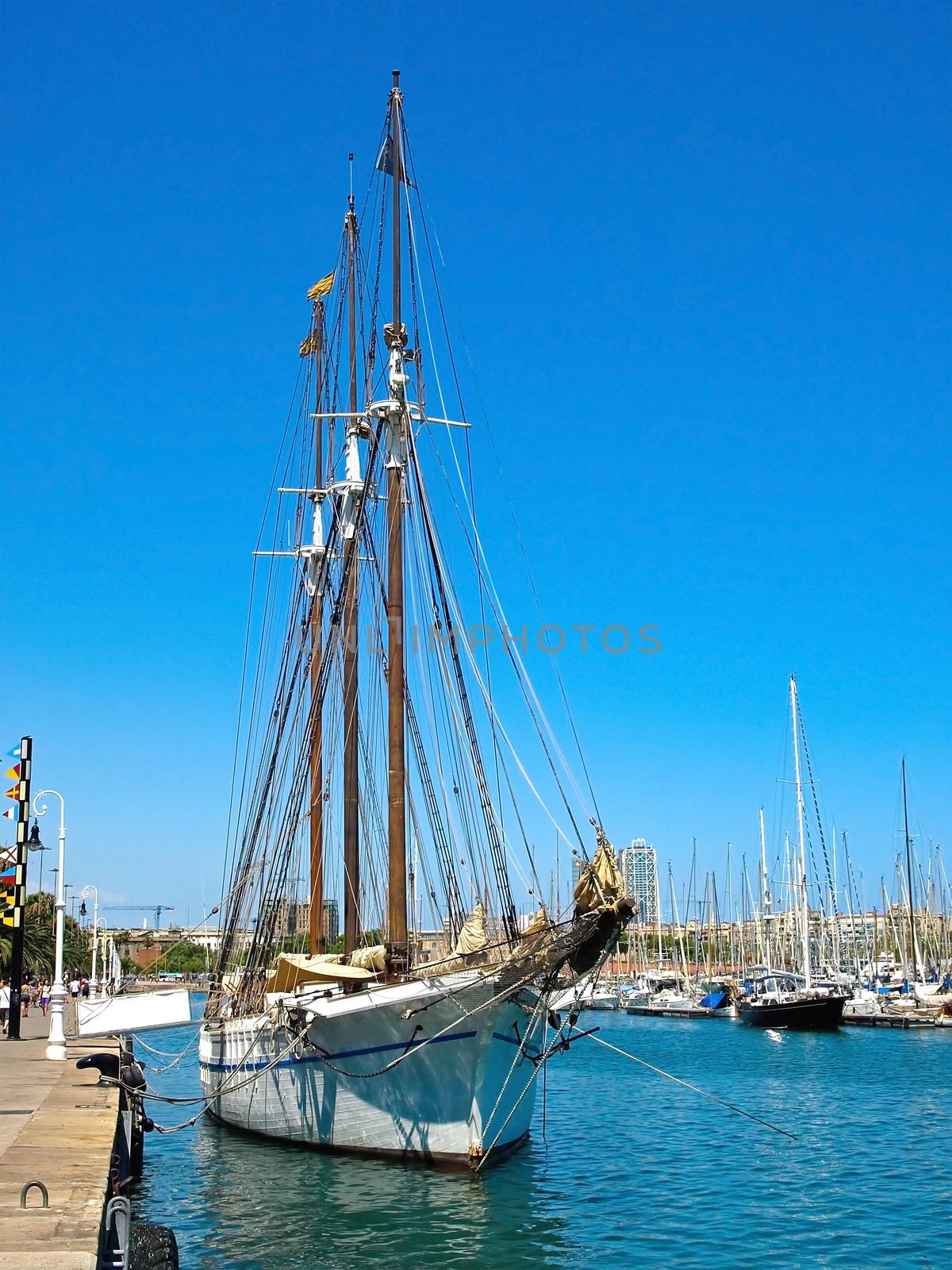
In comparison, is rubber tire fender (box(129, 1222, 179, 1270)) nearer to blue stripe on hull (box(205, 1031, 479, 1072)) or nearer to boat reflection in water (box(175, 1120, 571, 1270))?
boat reflection in water (box(175, 1120, 571, 1270))

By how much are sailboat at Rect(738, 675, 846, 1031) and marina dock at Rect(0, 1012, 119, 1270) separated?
54717 millimetres

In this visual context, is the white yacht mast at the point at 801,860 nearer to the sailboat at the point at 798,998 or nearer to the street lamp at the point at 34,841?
the sailboat at the point at 798,998

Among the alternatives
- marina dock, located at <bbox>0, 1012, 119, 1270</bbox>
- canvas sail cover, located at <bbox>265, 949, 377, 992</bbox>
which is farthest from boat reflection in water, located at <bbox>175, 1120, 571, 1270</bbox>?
canvas sail cover, located at <bbox>265, 949, 377, 992</bbox>

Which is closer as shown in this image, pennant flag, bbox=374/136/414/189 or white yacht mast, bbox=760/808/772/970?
pennant flag, bbox=374/136/414/189

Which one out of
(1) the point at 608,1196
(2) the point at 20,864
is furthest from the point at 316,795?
(1) the point at 608,1196

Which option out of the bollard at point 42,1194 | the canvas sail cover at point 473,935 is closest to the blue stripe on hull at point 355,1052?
the canvas sail cover at point 473,935

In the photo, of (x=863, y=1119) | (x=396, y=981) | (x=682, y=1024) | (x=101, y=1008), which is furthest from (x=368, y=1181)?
(x=682, y=1024)

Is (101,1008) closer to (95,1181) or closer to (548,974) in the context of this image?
(548,974)

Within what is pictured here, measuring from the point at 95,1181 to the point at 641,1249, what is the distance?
9.55m

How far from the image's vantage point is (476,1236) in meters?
20.6

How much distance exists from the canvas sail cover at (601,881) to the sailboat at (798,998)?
55.9 m

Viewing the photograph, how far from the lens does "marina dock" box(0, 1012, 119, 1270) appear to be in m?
11.8

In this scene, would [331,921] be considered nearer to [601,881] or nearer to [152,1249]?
[601,881]

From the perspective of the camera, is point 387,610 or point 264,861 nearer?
point 387,610
